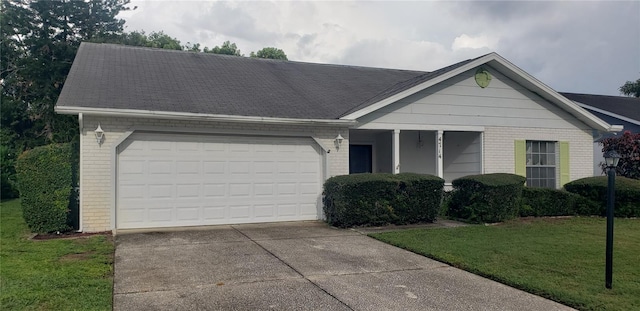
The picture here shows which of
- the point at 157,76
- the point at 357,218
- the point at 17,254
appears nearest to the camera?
the point at 17,254

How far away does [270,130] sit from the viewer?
1157cm

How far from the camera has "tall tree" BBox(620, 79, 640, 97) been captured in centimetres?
4718

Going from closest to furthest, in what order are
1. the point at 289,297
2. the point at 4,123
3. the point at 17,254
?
the point at 289,297
the point at 17,254
the point at 4,123

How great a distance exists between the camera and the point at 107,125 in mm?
10047

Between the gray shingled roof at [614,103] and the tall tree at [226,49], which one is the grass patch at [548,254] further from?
the tall tree at [226,49]

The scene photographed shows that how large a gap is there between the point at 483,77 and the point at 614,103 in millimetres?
16416

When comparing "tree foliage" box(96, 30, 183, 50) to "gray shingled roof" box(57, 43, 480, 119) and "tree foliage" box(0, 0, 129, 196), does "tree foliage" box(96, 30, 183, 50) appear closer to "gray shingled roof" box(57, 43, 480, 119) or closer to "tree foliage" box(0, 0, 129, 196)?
"tree foliage" box(0, 0, 129, 196)

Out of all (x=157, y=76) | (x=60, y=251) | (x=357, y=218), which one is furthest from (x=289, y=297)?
(x=157, y=76)

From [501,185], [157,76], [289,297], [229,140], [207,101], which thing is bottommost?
[289,297]

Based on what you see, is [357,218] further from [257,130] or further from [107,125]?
[107,125]

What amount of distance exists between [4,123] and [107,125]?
22663 millimetres

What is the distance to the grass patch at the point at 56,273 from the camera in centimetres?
500

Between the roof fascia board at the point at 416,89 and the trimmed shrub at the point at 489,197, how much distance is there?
265 centimetres

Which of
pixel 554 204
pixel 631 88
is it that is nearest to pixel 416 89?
pixel 554 204
